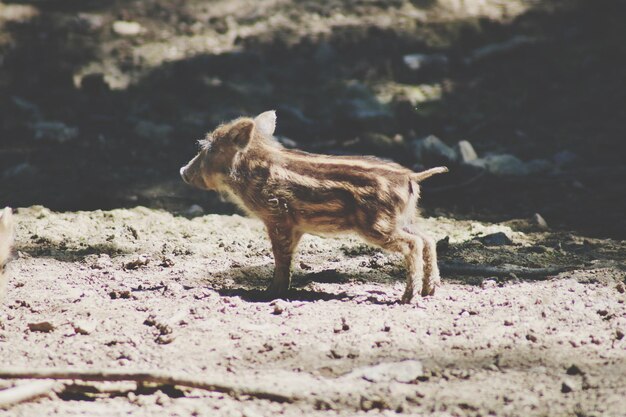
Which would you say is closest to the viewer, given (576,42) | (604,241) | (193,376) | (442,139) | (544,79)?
(193,376)

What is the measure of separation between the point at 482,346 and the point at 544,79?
23.5 feet

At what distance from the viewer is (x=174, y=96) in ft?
34.1

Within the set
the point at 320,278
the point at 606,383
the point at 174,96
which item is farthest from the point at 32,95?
the point at 606,383

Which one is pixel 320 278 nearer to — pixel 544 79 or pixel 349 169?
pixel 349 169

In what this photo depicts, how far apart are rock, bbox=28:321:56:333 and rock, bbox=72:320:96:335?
12 cm

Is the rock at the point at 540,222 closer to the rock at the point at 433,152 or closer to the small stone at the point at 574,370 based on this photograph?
the rock at the point at 433,152

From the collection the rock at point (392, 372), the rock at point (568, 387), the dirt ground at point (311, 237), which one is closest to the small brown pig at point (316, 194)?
the dirt ground at point (311, 237)

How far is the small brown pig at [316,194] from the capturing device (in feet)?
17.3

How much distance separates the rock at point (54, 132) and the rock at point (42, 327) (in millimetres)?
4838

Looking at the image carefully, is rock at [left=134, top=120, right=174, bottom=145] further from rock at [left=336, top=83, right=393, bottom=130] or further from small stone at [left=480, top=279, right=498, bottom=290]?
small stone at [left=480, top=279, right=498, bottom=290]

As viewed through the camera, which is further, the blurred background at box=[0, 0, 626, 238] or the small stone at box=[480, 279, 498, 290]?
the blurred background at box=[0, 0, 626, 238]

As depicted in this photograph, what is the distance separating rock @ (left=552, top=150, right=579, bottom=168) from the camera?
8.68 meters

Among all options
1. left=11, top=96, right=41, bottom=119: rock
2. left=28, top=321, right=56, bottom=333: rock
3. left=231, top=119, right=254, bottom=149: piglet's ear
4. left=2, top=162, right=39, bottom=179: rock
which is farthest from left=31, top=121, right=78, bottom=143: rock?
left=28, top=321, right=56, bottom=333: rock

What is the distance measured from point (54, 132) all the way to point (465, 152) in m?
4.33
